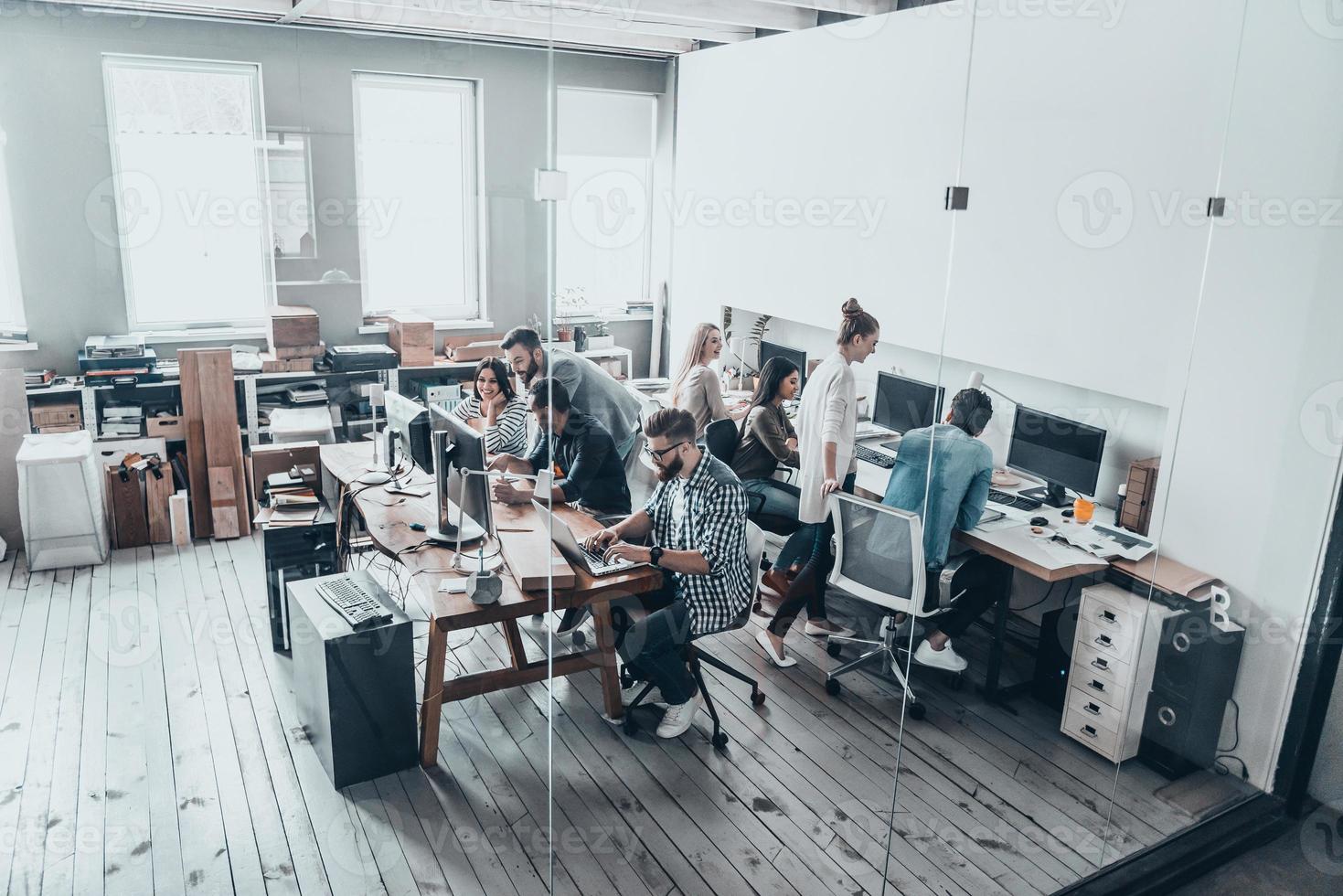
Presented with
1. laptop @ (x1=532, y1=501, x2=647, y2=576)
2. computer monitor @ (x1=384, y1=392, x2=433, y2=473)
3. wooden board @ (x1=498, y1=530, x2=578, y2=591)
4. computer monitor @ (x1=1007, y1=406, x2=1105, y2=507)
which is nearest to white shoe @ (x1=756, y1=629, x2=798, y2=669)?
laptop @ (x1=532, y1=501, x2=647, y2=576)

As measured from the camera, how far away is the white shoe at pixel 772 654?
2557 millimetres

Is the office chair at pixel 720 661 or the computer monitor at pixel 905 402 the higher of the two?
the computer monitor at pixel 905 402

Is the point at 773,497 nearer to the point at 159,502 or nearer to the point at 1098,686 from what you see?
the point at 1098,686

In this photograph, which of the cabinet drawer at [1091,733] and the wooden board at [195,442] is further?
the cabinet drawer at [1091,733]

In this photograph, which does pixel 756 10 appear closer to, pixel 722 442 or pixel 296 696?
pixel 722 442

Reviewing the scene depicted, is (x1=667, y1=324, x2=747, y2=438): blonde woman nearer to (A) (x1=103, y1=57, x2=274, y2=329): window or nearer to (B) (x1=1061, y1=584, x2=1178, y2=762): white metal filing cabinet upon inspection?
(A) (x1=103, y1=57, x2=274, y2=329): window

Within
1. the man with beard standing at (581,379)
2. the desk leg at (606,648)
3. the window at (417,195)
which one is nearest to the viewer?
the window at (417,195)

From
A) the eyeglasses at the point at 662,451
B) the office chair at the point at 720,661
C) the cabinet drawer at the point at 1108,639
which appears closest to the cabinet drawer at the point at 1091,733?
the cabinet drawer at the point at 1108,639

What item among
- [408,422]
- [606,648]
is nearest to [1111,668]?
[606,648]

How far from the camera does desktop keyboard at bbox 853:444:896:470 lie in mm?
2318

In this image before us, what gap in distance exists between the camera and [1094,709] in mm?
2506

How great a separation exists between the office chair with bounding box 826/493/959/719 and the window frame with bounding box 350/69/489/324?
1.03m

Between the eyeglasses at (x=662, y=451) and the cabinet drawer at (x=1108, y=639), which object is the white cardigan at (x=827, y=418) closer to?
the eyeglasses at (x=662, y=451)

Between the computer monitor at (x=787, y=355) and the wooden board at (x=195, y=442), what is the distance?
1237 millimetres
